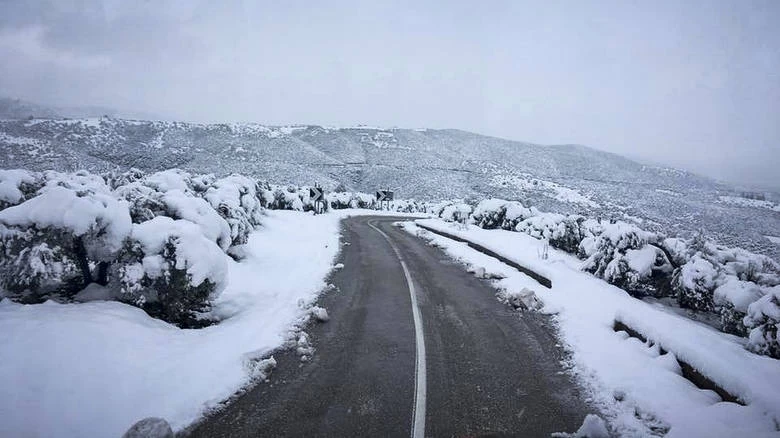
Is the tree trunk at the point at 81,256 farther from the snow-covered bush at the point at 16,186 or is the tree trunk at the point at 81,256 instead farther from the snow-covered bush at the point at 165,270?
the snow-covered bush at the point at 16,186

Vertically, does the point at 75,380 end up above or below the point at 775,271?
below

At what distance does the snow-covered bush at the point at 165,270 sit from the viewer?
6.13 m

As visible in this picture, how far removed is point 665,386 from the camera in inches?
186

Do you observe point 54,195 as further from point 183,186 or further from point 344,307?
point 183,186

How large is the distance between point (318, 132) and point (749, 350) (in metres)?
172

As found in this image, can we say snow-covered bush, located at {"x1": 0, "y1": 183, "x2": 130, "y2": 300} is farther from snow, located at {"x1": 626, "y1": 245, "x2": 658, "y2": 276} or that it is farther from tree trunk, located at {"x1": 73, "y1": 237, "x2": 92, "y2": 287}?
snow, located at {"x1": 626, "y1": 245, "x2": 658, "y2": 276}

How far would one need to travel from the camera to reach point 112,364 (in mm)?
4688

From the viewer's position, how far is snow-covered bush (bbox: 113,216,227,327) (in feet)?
20.1

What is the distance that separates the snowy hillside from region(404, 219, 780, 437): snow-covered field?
4953cm

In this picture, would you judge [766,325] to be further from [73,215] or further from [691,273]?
[73,215]

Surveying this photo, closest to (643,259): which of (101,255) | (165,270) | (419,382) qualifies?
(419,382)

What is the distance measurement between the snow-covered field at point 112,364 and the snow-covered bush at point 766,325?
7.50m

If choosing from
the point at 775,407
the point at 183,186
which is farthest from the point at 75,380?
the point at 183,186

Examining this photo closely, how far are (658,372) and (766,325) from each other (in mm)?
2583
